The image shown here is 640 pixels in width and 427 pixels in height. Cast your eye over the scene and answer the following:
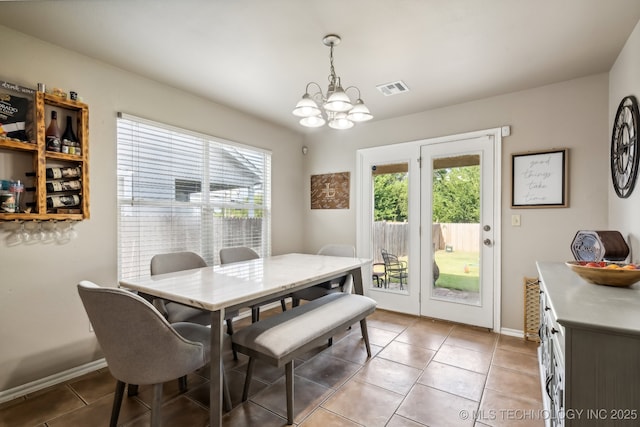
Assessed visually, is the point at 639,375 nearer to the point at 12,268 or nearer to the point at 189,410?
the point at 189,410

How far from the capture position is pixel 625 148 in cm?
206

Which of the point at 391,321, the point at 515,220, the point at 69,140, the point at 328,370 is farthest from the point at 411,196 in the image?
the point at 69,140

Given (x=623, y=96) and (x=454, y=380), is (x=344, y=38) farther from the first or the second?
(x=454, y=380)

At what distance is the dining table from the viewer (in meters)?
1.51

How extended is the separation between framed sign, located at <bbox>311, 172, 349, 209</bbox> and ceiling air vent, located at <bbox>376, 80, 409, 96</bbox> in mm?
1326

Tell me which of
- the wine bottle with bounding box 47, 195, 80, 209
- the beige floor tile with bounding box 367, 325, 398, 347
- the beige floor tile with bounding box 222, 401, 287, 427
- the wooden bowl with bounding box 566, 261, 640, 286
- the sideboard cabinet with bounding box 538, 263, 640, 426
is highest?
the wine bottle with bounding box 47, 195, 80, 209

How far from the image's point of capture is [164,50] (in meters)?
2.23

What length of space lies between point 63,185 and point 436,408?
2.89 meters

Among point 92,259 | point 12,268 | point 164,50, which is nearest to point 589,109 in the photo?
point 164,50

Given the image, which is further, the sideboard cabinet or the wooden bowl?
the wooden bowl

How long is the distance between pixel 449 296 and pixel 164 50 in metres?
3.52

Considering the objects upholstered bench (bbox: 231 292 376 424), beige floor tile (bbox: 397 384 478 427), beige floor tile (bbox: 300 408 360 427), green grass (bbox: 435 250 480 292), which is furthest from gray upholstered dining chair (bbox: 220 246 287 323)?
green grass (bbox: 435 250 480 292)

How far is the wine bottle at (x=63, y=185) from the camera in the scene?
211 cm

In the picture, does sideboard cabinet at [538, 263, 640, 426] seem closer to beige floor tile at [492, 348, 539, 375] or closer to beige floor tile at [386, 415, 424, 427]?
beige floor tile at [386, 415, 424, 427]
